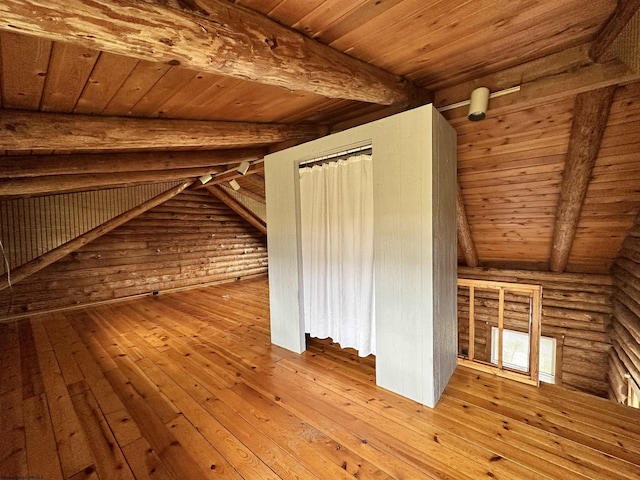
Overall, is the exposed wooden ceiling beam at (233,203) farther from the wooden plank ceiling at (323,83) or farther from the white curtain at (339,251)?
the white curtain at (339,251)

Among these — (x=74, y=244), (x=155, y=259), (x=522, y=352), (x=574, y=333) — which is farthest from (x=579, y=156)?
(x=155, y=259)

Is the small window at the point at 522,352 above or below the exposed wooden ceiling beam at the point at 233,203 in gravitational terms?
below

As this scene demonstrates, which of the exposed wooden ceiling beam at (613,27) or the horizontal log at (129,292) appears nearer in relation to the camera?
the exposed wooden ceiling beam at (613,27)

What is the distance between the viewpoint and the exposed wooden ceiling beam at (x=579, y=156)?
6.97 ft

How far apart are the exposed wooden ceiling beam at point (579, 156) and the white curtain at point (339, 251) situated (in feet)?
5.80

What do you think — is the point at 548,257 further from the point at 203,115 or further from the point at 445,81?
the point at 203,115

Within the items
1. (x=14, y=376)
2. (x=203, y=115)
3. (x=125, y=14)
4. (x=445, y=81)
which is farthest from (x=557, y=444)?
(x=14, y=376)

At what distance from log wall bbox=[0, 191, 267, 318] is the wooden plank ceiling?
238 centimetres

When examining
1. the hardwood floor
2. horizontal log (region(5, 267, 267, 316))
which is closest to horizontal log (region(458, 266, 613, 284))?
the hardwood floor

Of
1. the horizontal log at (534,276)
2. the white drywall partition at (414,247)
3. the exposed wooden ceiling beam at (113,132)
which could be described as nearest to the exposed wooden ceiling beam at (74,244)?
the exposed wooden ceiling beam at (113,132)

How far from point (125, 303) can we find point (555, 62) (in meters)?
6.91

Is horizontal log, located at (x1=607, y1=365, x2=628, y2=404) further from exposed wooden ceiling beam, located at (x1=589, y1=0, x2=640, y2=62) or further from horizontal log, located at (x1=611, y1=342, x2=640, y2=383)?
exposed wooden ceiling beam, located at (x1=589, y1=0, x2=640, y2=62)

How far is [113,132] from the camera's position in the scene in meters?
2.10

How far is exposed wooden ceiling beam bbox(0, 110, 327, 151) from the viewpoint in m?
1.79
